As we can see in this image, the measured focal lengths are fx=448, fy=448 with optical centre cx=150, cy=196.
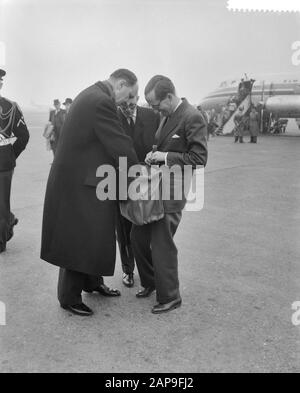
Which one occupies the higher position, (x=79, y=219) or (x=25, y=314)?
(x=79, y=219)

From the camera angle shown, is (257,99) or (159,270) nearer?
(159,270)

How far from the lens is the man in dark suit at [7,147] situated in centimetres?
476

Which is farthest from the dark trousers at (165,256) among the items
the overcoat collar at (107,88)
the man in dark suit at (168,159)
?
the overcoat collar at (107,88)

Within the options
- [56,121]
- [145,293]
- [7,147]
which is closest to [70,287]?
[145,293]

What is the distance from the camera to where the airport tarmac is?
112 inches

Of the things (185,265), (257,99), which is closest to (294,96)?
(257,99)

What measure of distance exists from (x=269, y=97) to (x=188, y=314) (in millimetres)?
28888

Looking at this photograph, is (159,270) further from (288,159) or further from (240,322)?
(288,159)

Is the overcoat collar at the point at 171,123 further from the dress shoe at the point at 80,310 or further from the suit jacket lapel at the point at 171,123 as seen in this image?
the dress shoe at the point at 80,310

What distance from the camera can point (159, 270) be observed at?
3.60 metres

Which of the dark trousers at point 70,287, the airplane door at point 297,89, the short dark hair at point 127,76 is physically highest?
the airplane door at point 297,89

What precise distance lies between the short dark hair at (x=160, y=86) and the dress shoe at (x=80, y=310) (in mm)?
1733

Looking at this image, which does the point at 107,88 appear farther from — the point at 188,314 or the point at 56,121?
the point at 56,121

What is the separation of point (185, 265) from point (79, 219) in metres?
1.70
